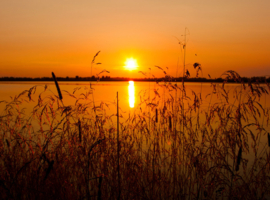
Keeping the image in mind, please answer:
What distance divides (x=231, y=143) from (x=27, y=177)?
2929 millimetres

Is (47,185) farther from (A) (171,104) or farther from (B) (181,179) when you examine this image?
(A) (171,104)

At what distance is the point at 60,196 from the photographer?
3.03 metres

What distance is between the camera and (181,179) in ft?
11.8

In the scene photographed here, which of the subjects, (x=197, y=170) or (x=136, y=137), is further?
(x=136, y=137)

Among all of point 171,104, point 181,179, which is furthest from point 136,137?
point 181,179

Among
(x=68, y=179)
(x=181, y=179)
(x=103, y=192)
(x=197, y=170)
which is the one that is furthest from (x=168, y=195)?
(x=68, y=179)

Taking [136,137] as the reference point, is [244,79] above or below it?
above

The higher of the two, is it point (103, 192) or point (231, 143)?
point (231, 143)

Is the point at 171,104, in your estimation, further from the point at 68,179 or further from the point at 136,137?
the point at 68,179

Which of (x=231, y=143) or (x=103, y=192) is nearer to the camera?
(x=103, y=192)

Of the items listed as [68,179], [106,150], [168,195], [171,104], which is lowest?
[168,195]

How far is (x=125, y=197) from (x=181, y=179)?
0.88 m

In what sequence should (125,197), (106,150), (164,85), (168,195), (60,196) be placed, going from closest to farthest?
(60,196) → (125,197) → (168,195) → (106,150) → (164,85)

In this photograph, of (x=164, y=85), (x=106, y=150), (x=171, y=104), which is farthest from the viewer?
(x=171, y=104)
